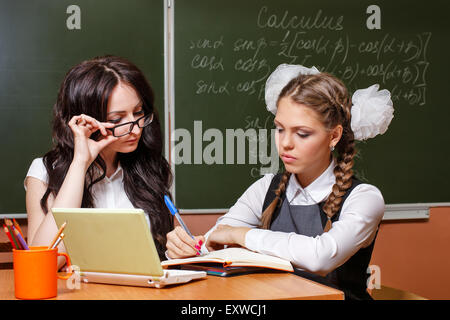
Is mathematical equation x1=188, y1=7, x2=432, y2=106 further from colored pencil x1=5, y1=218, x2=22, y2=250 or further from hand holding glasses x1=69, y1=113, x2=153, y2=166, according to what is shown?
colored pencil x1=5, y1=218, x2=22, y2=250

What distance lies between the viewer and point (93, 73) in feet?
6.14

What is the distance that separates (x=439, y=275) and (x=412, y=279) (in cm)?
20

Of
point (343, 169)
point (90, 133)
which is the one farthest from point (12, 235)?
point (343, 169)

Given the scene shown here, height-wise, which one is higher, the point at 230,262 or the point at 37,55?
the point at 37,55

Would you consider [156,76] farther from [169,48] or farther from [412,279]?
[412,279]

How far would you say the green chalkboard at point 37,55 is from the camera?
2.78 metres

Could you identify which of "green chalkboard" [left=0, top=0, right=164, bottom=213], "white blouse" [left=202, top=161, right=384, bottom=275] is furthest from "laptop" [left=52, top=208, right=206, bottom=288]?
"green chalkboard" [left=0, top=0, right=164, bottom=213]

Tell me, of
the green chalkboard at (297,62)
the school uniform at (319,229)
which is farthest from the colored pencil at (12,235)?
the green chalkboard at (297,62)

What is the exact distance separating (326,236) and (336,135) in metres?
0.40

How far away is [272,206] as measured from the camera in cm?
192

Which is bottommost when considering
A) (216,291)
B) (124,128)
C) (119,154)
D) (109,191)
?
(216,291)

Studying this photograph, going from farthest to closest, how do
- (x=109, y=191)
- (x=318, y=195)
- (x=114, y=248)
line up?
(x=109, y=191) < (x=318, y=195) < (x=114, y=248)

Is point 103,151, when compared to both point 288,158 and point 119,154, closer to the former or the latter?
point 119,154

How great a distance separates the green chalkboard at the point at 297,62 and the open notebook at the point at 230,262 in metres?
1.61
